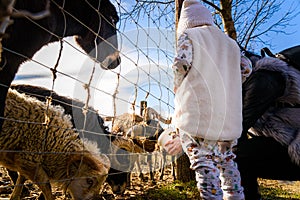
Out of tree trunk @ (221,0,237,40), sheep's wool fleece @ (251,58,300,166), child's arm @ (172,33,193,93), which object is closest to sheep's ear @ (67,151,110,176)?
child's arm @ (172,33,193,93)

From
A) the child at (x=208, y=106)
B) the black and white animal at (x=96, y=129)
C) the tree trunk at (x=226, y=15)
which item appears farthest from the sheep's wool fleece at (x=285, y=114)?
the tree trunk at (x=226, y=15)

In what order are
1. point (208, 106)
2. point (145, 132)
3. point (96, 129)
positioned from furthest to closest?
point (145, 132) → point (96, 129) → point (208, 106)

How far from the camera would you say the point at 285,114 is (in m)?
2.58

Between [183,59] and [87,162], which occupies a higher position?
[183,59]

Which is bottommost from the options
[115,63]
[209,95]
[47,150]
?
[47,150]

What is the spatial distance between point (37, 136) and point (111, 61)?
1221 millimetres

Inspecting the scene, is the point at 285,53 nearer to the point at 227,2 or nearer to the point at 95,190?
the point at 95,190

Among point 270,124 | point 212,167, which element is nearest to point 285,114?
point 270,124

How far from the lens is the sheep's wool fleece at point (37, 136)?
3.10 metres

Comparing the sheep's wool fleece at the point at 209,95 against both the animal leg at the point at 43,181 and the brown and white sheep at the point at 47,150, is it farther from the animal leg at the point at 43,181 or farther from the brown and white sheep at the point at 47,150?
the animal leg at the point at 43,181

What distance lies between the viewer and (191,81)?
2.10 meters

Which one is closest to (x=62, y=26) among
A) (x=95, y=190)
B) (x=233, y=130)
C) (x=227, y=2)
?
(x=233, y=130)

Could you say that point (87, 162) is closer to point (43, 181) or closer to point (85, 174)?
point (85, 174)

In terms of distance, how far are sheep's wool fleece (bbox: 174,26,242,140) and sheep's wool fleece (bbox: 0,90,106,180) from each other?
5.08 feet
